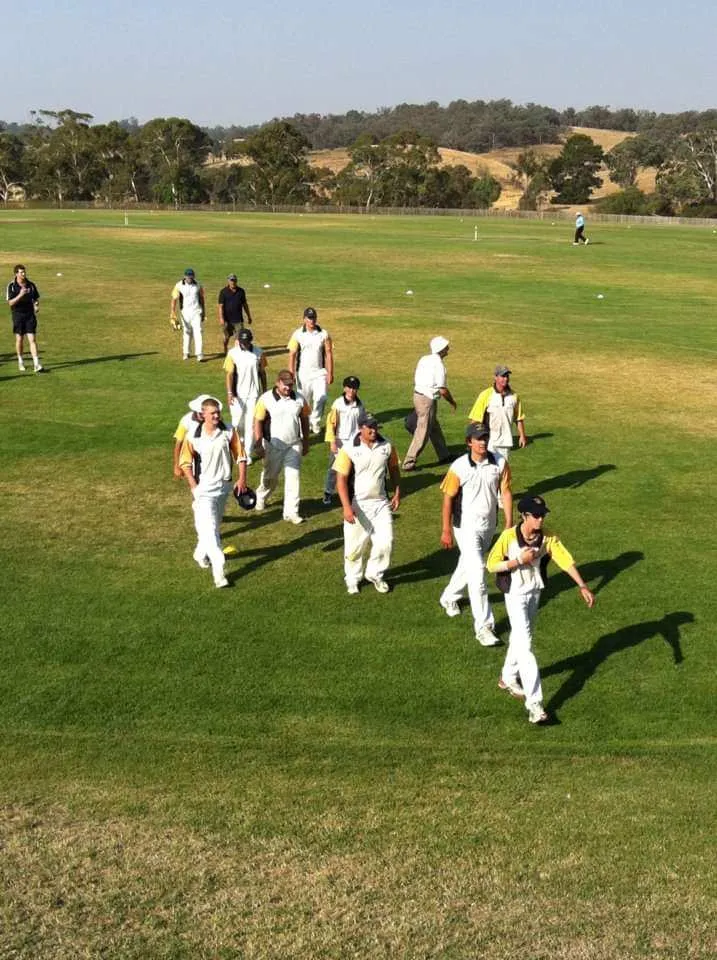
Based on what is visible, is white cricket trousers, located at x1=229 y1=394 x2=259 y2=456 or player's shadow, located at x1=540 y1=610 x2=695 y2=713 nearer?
player's shadow, located at x1=540 y1=610 x2=695 y2=713

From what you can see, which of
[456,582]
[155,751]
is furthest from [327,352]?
[155,751]

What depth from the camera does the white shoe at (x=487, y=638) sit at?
9.55 metres

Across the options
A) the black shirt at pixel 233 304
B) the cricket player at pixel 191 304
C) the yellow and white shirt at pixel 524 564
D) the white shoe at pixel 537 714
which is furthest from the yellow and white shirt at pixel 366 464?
the cricket player at pixel 191 304

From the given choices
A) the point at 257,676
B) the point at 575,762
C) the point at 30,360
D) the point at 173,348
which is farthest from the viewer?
the point at 173,348

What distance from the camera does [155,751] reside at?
7859 millimetres

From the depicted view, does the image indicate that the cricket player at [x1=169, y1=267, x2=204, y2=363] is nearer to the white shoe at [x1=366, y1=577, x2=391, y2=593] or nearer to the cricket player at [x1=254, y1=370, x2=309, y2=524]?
the cricket player at [x1=254, y1=370, x2=309, y2=524]

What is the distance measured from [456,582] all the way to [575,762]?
8.70 feet

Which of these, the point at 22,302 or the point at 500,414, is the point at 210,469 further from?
the point at 22,302

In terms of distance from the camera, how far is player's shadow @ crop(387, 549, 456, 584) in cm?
1128

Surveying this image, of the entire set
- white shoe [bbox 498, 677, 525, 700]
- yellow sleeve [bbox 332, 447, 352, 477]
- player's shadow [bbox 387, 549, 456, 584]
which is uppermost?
yellow sleeve [bbox 332, 447, 352, 477]

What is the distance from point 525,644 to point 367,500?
9.30ft

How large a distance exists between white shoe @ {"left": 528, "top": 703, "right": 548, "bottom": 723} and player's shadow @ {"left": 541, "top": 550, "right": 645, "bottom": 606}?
2.34m

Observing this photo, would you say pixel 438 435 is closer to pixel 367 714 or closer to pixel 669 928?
pixel 367 714

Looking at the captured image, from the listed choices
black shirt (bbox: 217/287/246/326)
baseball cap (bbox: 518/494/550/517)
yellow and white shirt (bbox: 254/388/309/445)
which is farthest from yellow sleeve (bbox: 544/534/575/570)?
black shirt (bbox: 217/287/246/326)
